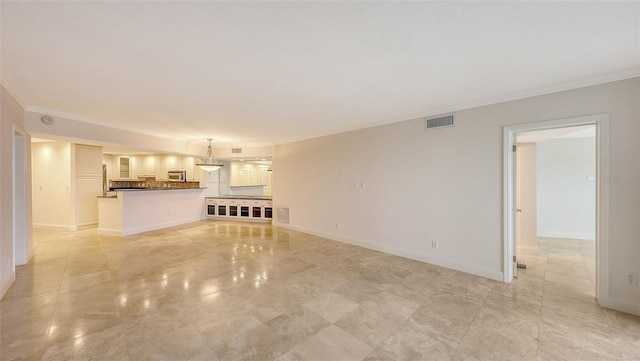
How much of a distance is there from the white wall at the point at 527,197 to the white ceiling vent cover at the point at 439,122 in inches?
78.6

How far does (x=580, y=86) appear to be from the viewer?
9.60 ft

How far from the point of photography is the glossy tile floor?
2.10m

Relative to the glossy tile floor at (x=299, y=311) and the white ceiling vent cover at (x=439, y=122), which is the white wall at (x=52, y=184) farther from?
the white ceiling vent cover at (x=439, y=122)

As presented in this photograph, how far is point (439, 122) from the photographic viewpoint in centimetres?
412

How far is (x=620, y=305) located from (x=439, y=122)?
3100mm

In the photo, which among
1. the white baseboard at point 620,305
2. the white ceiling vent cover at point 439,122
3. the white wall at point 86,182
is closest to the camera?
the white baseboard at point 620,305

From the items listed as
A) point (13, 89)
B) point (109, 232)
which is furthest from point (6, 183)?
point (109, 232)

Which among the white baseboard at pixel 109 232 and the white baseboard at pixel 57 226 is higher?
the white baseboard at pixel 57 226

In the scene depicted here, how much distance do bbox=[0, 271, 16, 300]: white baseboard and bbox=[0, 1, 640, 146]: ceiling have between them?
8.18 ft

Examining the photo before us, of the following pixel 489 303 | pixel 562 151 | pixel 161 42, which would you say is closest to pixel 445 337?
pixel 489 303

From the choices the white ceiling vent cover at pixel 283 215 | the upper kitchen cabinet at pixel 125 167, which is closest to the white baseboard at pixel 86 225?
the upper kitchen cabinet at pixel 125 167

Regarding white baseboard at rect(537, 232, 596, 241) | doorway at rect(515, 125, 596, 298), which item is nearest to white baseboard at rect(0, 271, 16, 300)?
doorway at rect(515, 125, 596, 298)

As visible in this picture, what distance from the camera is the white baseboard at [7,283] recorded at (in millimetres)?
2953

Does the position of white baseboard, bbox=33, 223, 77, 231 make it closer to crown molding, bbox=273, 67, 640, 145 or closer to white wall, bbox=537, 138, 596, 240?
crown molding, bbox=273, 67, 640, 145
